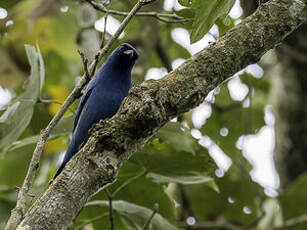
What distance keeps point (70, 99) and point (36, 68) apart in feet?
3.28

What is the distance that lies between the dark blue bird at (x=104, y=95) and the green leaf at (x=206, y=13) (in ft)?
4.95

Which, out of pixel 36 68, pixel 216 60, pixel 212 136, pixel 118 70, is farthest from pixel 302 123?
pixel 216 60

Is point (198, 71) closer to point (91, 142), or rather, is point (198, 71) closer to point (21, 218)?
point (91, 142)

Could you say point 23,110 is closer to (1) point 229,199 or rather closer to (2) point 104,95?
(2) point 104,95

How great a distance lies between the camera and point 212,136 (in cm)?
570

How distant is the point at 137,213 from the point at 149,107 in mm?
1492

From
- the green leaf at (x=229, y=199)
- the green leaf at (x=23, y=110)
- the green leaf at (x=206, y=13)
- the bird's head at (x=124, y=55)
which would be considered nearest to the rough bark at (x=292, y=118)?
the green leaf at (x=229, y=199)

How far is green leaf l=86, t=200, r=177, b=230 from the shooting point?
12.8 feet

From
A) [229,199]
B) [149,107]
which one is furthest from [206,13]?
[229,199]

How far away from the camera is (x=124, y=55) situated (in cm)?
→ 495

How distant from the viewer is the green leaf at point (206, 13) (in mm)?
2932

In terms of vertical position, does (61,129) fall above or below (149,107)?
below

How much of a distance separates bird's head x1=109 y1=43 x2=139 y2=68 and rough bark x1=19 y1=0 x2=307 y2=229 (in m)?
2.10

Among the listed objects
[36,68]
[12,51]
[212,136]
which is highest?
[36,68]
